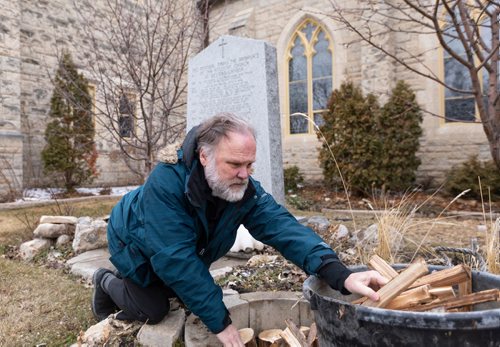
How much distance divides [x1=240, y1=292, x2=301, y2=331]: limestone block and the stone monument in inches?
91.1

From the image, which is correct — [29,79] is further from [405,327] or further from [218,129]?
[405,327]

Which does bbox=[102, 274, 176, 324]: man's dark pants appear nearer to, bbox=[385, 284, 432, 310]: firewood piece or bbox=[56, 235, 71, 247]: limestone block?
bbox=[385, 284, 432, 310]: firewood piece

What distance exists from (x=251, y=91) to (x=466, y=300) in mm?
3593

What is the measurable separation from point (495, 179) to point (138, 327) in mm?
6948

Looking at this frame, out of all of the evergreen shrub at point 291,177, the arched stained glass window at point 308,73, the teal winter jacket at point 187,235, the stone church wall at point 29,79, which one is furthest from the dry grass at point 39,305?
the arched stained glass window at point 308,73

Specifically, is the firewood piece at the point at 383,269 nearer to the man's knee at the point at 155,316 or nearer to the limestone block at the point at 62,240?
the man's knee at the point at 155,316

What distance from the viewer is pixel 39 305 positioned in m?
2.89

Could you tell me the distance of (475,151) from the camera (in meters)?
8.12

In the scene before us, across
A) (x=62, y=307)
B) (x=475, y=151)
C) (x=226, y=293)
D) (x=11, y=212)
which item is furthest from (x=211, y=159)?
(x=475, y=151)

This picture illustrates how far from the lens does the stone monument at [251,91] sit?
4.42 m

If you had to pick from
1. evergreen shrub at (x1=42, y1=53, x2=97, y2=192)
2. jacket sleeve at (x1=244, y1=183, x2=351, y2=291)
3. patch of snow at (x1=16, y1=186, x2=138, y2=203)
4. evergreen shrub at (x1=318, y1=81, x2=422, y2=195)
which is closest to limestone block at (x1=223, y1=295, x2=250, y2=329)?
jacket sleeve at (x1=244, y1=183, x2=351, y2=291)

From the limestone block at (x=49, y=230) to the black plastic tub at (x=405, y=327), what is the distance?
4125mm

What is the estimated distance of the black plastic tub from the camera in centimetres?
105

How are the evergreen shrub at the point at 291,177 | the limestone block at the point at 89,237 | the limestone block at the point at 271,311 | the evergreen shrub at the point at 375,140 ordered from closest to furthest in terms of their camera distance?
1. the limestone block at the point at 271,311
2. the limestone block at the point at 89,237
3. the evergreen shrub at the point at 375,140
4. the evergreen shrub at the point at 291,177
